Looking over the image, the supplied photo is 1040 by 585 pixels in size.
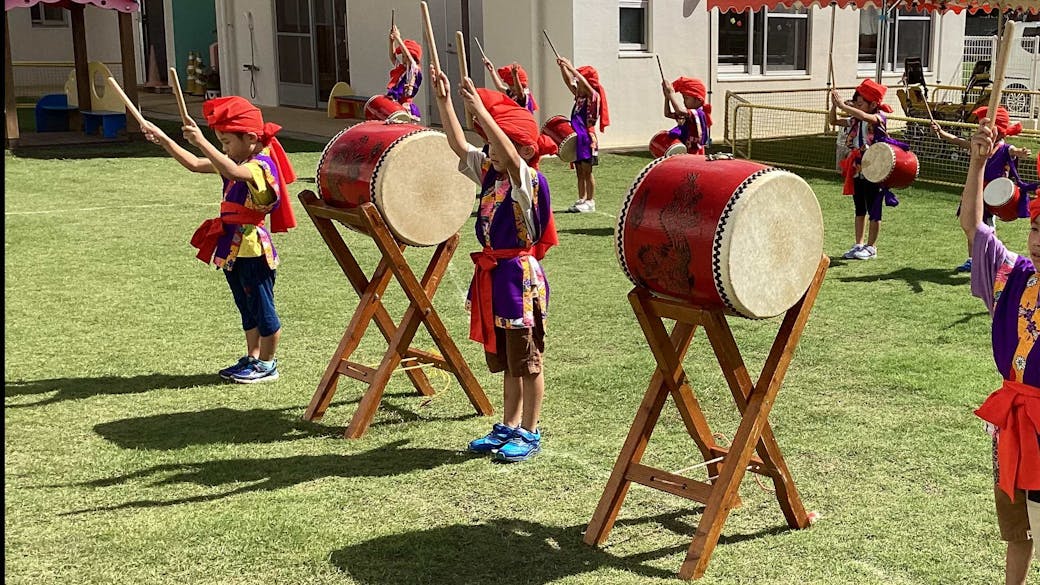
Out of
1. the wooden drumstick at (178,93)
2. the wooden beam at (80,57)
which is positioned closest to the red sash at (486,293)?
Result: the wooden drumstick at (178,93)

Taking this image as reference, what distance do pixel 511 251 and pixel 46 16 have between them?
80.7 ft

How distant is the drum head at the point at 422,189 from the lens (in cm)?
491

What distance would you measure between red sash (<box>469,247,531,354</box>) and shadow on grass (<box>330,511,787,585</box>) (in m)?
0.81

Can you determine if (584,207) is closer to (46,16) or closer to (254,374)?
(254,374)

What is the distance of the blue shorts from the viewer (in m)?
5.59

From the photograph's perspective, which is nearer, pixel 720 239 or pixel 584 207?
pixel 720 239

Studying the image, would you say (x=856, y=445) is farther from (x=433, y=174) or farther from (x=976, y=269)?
(x=433, y=174)

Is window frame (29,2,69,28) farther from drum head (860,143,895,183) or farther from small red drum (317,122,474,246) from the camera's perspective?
small red drum (317,122,474,246)

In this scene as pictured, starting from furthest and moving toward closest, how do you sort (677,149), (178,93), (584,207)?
(584,207) → (677,149) → (178,93)

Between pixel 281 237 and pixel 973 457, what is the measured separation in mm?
6479

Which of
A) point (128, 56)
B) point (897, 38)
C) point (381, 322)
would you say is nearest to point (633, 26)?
point (897, 38)

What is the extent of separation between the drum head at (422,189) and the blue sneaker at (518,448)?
40.5 inches

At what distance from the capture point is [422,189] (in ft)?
16.5

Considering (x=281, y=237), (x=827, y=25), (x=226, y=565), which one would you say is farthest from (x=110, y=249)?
(x=827, y=25)
